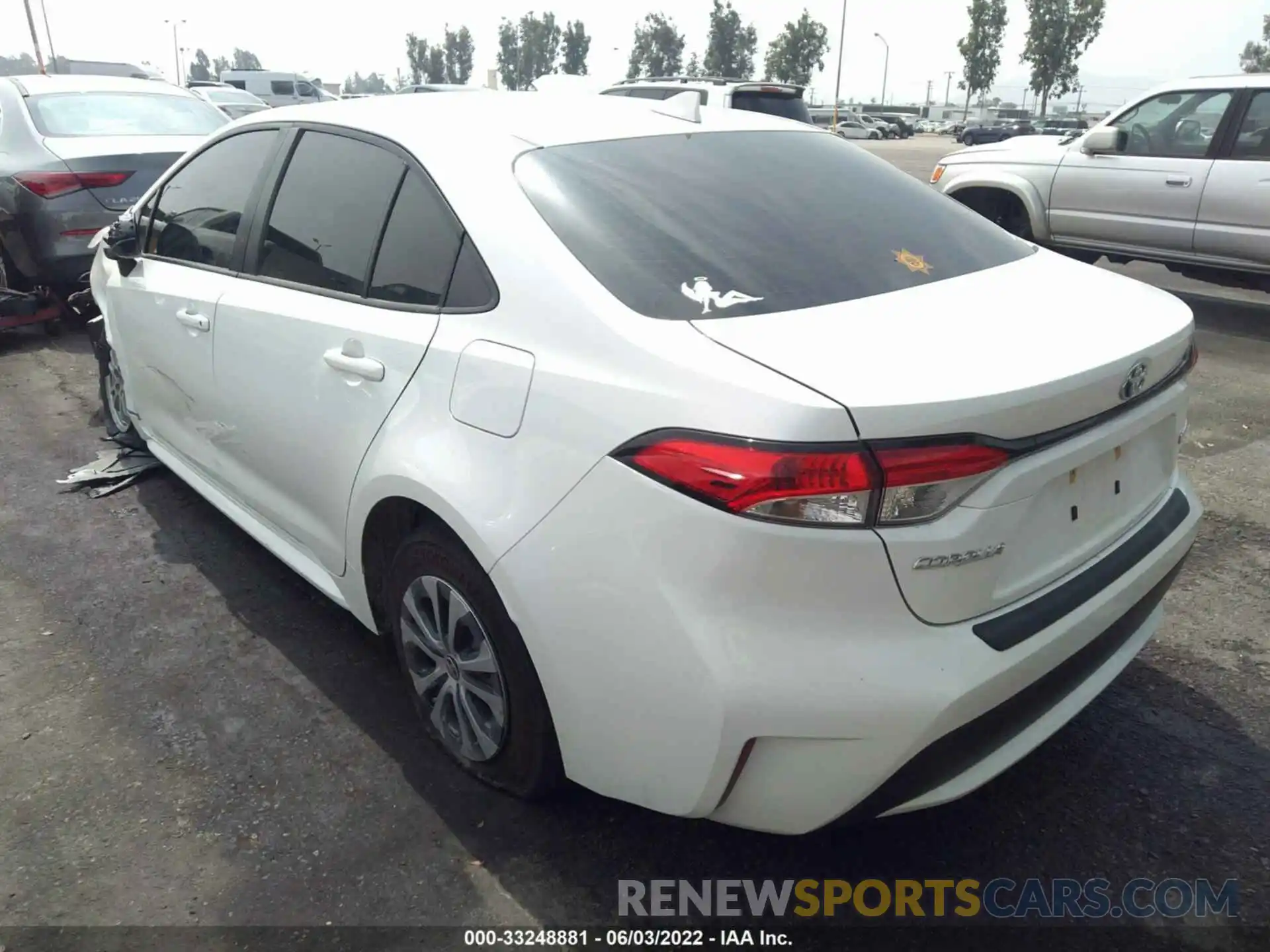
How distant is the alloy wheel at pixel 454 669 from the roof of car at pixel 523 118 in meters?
1.16

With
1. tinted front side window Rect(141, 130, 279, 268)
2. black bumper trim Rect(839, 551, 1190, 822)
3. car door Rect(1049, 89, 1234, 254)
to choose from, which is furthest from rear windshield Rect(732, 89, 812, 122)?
black bumper trim Rect(839, 551, 1190, 822)

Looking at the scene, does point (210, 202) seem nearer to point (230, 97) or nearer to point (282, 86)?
point (230, 97)

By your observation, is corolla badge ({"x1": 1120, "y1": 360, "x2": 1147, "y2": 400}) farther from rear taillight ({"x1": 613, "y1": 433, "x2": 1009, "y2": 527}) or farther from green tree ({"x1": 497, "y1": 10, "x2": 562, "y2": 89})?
green tree ({"x1": 497, "y1": 10, "x2": 562, "y2": 89})

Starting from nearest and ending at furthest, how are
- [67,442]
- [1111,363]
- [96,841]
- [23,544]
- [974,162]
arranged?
1. [1111,363]
2. [96,841]
3. [23,544]
4. [67,442]
5. [974,162]

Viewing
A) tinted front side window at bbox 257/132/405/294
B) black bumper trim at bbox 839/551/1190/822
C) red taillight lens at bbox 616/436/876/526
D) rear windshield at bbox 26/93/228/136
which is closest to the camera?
red taillight lens at bbox 616/436/876/526

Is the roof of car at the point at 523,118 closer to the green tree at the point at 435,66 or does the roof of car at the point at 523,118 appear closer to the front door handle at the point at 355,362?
the front door handle at the point at 355,362

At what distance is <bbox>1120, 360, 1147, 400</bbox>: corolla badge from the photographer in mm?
2086

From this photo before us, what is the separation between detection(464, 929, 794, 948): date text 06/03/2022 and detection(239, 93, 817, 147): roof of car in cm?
185

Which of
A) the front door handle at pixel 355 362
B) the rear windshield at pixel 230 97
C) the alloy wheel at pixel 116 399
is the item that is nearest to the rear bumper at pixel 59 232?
the alloy wheel at pixel 116 399

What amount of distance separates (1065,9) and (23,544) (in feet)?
256

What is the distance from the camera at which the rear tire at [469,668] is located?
2.25 meters

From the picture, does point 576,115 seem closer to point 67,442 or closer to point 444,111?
point 444,111

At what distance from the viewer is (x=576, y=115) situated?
2.83 metres

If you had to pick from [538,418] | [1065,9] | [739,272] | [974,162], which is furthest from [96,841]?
[1065,9]
